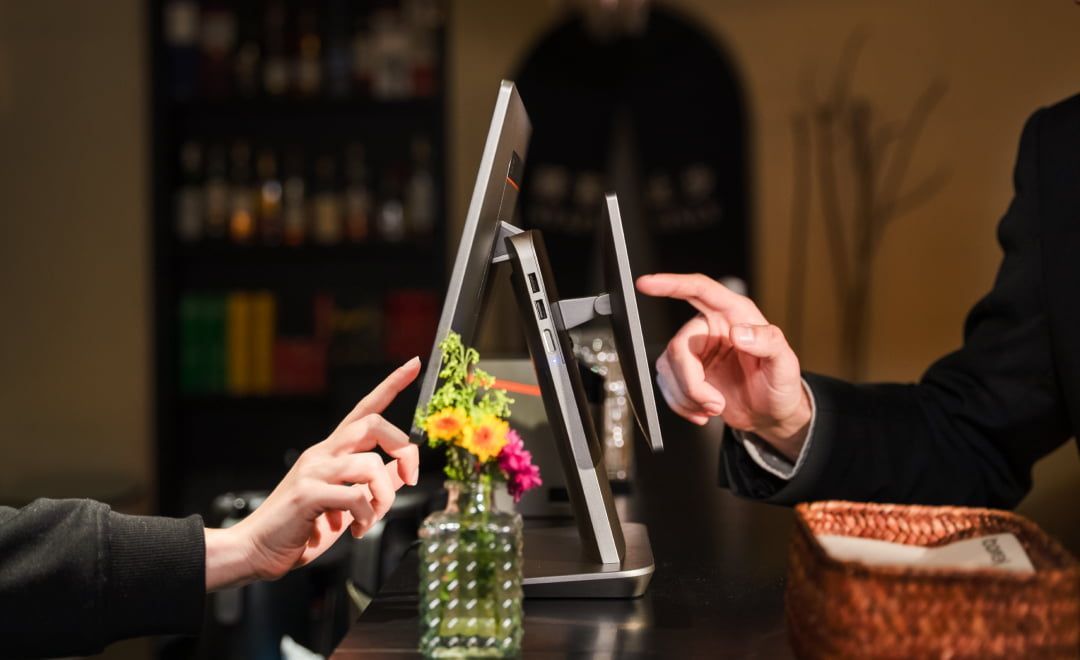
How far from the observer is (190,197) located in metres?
4.23

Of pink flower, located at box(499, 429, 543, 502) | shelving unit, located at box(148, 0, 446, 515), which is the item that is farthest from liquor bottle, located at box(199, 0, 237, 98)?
pink flower, located at box(499, 429, 543, 502)

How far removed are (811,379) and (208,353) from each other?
132 inches

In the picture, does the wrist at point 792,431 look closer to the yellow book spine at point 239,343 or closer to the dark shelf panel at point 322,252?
the dark shelf panel at point 322,252

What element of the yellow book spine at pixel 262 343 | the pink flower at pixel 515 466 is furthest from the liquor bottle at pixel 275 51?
the pink flower at pixel 515 466

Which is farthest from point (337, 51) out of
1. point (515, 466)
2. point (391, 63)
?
point (515, 466)

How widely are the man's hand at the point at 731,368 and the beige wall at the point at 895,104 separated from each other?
10.3ft

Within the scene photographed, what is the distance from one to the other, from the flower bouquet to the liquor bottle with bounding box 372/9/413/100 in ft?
11.2

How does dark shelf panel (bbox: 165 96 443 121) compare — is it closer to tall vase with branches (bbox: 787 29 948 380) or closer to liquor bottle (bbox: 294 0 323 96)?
liquor bottle (bbox: 294 0 323 96)

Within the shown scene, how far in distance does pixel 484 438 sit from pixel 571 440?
0.73 feet

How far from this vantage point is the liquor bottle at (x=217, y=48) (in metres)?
4.21

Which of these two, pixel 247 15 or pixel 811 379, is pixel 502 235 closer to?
pixel 811 379

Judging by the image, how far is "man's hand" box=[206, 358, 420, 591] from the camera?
965 mm

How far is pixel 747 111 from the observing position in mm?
4289

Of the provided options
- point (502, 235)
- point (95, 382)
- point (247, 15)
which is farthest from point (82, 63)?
point (502, 235)
